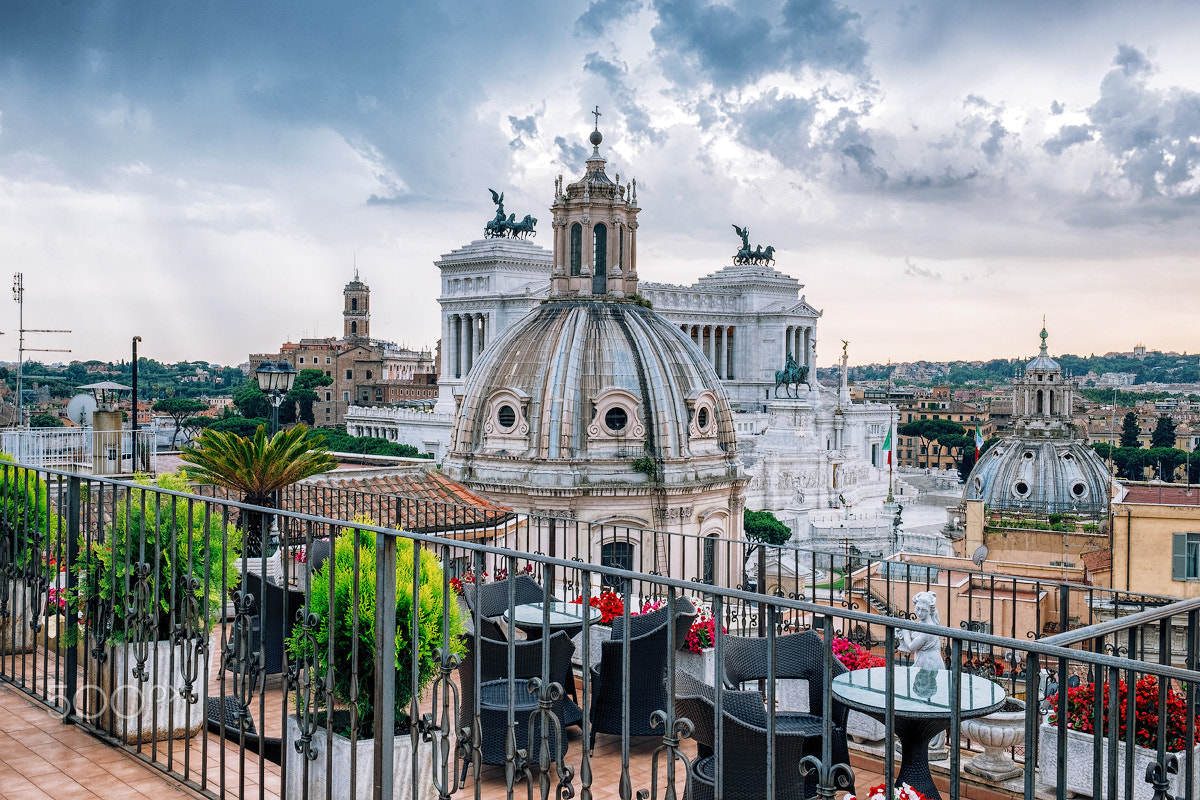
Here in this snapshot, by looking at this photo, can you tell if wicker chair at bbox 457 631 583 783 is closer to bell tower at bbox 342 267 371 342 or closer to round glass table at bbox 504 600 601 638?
round glass table at bbox 504 600 601 638

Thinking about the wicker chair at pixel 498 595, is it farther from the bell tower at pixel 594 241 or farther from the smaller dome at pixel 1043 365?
the smaller dome at pixel 1043 365

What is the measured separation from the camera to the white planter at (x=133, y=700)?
20.0ft

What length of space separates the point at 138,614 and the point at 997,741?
4638 millimetres

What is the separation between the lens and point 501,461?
82.3 ft

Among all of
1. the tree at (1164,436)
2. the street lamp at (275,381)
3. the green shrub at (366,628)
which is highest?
the street lamp at (275,381)

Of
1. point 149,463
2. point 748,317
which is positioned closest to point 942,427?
point 748,317

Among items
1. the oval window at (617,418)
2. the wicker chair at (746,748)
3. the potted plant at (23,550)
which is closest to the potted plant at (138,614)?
the potted plant at (23,550)

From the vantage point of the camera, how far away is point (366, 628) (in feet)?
16.4

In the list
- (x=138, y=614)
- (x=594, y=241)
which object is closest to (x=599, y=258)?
(x=594, y=241)

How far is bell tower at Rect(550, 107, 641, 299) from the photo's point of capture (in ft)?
87.6

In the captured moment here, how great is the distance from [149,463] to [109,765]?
14.9 meters

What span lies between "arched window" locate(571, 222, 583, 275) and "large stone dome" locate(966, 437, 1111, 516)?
2464cm

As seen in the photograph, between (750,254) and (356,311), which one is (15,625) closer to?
(750,254)

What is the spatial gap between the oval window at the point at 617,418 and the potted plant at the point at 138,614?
18.3 m
